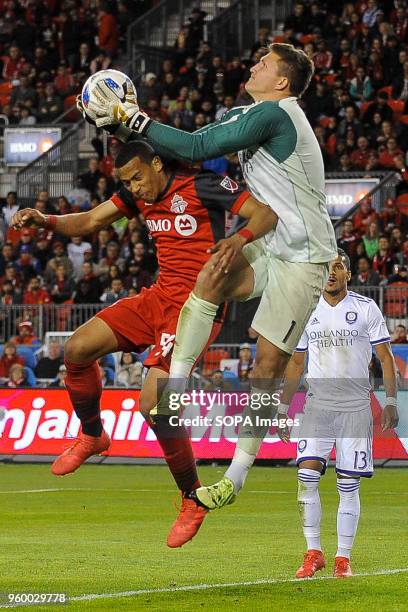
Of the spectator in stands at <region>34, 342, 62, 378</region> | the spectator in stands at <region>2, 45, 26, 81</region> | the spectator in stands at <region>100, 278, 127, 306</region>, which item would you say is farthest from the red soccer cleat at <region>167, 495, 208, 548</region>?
the spectator in stands at <region>2, 45, 26, 81</region>

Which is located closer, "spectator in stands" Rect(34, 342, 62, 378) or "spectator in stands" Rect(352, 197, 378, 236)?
"spectator in stands" Rect(34, 342, 62, 378)

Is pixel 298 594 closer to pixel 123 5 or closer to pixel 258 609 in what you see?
pixel 258 609

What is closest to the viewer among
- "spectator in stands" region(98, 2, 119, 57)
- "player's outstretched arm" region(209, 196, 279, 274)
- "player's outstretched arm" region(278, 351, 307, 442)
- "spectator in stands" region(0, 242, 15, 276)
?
"player's outstretched arm" region(209, 196, 279, 274)

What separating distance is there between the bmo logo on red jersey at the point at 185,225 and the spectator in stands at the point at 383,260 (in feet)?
46.3

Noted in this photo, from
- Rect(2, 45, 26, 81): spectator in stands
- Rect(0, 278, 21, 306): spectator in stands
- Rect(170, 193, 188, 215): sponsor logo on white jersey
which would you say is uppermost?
Rect(2, 45, 26, 81): spectator in stands

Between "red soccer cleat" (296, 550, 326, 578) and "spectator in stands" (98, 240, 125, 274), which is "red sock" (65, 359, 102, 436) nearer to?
"red soccer cleat" (296, 550, 326, 578)

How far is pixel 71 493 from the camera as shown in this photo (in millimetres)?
17688

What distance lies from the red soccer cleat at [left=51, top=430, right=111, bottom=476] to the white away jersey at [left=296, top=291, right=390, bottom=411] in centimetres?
214

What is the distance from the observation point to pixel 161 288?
29.5 ft

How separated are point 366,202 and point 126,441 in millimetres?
6459

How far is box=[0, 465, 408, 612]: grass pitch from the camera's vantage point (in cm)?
893

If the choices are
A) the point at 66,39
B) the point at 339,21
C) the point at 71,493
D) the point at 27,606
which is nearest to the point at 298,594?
the point at 27,606

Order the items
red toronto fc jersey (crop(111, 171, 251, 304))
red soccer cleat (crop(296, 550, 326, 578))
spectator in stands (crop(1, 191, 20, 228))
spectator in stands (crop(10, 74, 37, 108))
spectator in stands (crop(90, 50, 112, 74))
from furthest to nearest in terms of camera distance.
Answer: spectator in stands (crop(10, 74, 37, 108)), spectator in stands (crop(90, 50, 112, 74)), spectator in stands (crop(1, 191, 20, 228)), red soccer cleat (crop(296, 550, 326, 578)), red toronto fc jersey (crop(111, 171, 251, 304))

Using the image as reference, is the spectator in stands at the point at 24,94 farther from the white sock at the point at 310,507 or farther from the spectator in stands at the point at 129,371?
Answer: the white sock at the point at 310,507
